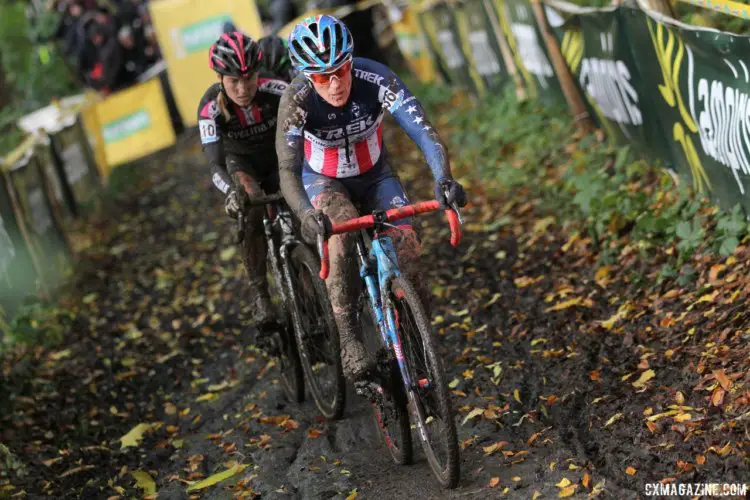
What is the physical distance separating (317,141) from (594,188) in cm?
378

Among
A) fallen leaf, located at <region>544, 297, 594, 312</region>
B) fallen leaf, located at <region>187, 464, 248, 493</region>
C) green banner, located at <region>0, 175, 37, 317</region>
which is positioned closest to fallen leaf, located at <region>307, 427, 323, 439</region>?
fallen leaf, located at <region>187, 464, 248, 493</region>

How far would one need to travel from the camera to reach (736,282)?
6266mm

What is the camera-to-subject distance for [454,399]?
6.53 metres

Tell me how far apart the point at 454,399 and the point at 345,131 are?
2.06m

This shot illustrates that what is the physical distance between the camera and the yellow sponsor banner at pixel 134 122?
16.5 meters

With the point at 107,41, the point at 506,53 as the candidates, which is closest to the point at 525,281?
the point at 506,53

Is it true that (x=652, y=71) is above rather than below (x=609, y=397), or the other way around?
above

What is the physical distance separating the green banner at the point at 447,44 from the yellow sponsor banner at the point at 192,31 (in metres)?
3.07

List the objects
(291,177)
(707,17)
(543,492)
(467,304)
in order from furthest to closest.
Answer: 1. (707,17)
2. (467,304)
3. (291,177)
4. (543,492)

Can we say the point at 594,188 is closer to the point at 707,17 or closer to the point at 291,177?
the point at 707,17

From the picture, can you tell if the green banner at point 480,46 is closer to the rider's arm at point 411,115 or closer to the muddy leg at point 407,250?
the rider's arm at point 411,115

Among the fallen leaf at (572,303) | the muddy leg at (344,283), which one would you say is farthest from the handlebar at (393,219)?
the fallen leaf at (572,303)

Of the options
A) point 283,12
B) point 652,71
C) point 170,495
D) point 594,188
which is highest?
point 283,12

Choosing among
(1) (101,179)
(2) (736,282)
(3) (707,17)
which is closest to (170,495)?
(2) (736,282)
